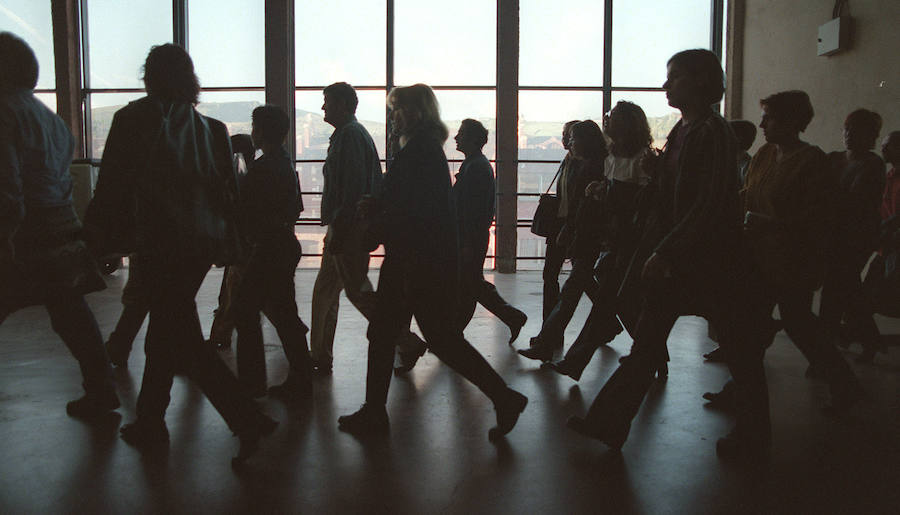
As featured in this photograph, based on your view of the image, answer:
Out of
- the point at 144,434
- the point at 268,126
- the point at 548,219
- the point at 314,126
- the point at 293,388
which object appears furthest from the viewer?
the point at 314,126

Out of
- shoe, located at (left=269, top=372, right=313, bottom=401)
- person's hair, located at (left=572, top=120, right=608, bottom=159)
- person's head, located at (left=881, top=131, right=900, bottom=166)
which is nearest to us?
shoe, located at (left=269, top=372, right=313, bottom=401)

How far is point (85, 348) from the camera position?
10.6ft

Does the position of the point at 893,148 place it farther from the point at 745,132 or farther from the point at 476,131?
the point at 476,131

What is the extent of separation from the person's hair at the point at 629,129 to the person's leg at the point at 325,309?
177cm

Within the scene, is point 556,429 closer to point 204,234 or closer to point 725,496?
point 725,496

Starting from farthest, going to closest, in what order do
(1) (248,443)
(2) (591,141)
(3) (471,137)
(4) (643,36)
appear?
(4) (643,36) → (3) (471,137) → (2) (591,141) → (1) (248,443)

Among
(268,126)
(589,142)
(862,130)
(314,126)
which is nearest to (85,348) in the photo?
(268,126)

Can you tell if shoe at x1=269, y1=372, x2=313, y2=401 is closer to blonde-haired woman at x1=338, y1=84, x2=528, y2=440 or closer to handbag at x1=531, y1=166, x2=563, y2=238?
blonde-haired woman at x1=338, y1=84, x2=528, y2=440

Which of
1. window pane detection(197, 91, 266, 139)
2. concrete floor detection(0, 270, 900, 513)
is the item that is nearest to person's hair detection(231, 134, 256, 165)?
concrete floor detection(0, 270, 900, 513)

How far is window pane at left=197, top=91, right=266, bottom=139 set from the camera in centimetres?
1061

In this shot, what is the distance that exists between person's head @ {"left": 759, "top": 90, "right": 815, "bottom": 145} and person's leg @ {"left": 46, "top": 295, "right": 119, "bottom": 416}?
3268mm

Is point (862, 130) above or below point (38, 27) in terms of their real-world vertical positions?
below

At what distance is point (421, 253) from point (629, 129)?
168cm

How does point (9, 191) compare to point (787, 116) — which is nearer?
point (9, 191)
